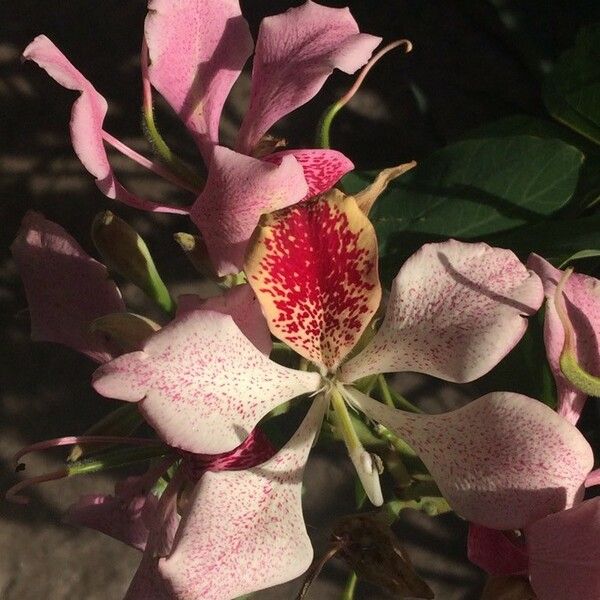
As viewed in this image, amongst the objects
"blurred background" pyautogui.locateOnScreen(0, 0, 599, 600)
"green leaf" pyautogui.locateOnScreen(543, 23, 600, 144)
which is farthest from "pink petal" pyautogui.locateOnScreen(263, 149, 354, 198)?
"blurred background" pyautogui.locateOnScreen(0, 0, 599, 600)

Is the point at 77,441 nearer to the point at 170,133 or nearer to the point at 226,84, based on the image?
the point at 226,84

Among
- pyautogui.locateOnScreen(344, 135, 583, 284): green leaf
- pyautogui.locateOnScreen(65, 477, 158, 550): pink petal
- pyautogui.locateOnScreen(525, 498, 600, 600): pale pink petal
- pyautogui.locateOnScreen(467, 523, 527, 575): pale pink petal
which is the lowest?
pyautogui.locateOnScreen(65, 477, 158, 550): pink petal

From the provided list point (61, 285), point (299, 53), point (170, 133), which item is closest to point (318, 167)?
point (299, 53)

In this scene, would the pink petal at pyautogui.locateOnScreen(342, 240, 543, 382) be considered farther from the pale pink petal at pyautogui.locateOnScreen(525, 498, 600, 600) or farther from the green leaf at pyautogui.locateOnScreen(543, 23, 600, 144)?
the green leaf at pyautogui.locateOnScreen(543, 23, 600, 144)

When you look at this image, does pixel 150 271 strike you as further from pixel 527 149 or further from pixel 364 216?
pixel 527 149

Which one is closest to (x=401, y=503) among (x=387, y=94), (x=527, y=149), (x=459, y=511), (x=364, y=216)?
(x=459, y=511)

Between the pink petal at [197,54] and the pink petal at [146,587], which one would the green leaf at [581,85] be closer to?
the pink petal at [197,54]
